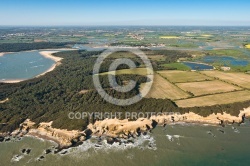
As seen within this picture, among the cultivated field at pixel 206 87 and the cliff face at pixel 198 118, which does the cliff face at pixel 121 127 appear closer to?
the cliff face at pixel 198 118

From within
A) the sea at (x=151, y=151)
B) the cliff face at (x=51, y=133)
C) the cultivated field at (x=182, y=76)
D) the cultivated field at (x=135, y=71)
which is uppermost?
the cultivated field at (x=135, y=71)

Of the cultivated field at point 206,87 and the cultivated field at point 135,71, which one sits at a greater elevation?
the cultivated field at point 135,71

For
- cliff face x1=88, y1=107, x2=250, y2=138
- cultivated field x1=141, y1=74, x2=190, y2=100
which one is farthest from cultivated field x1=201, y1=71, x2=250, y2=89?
cliff face x1=88, y1=107, x2=250, y2=138

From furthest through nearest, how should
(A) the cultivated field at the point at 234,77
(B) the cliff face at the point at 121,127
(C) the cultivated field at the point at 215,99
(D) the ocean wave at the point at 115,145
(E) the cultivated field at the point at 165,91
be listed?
(A) the cultivated field at the point at 234,77
(E) the cultivated field at the point at 165,91
(C) the cultivated field at the point at 215,99
(B) the cliff face at the point at 121,127
(D) the ocean wave at the point at 115,145

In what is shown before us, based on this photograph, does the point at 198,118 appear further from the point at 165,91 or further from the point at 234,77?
the point at 234,77

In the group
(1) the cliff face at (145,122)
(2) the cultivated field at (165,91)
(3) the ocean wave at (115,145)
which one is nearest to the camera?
(3) the ocean wave at (115,145)

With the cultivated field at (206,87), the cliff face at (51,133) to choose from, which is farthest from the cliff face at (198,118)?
the cliff face at (51,133)

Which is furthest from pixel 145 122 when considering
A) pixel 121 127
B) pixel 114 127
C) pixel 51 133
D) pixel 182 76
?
pixel 182 76

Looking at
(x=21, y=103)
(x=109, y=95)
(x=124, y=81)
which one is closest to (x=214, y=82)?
(x=124, y=81)
